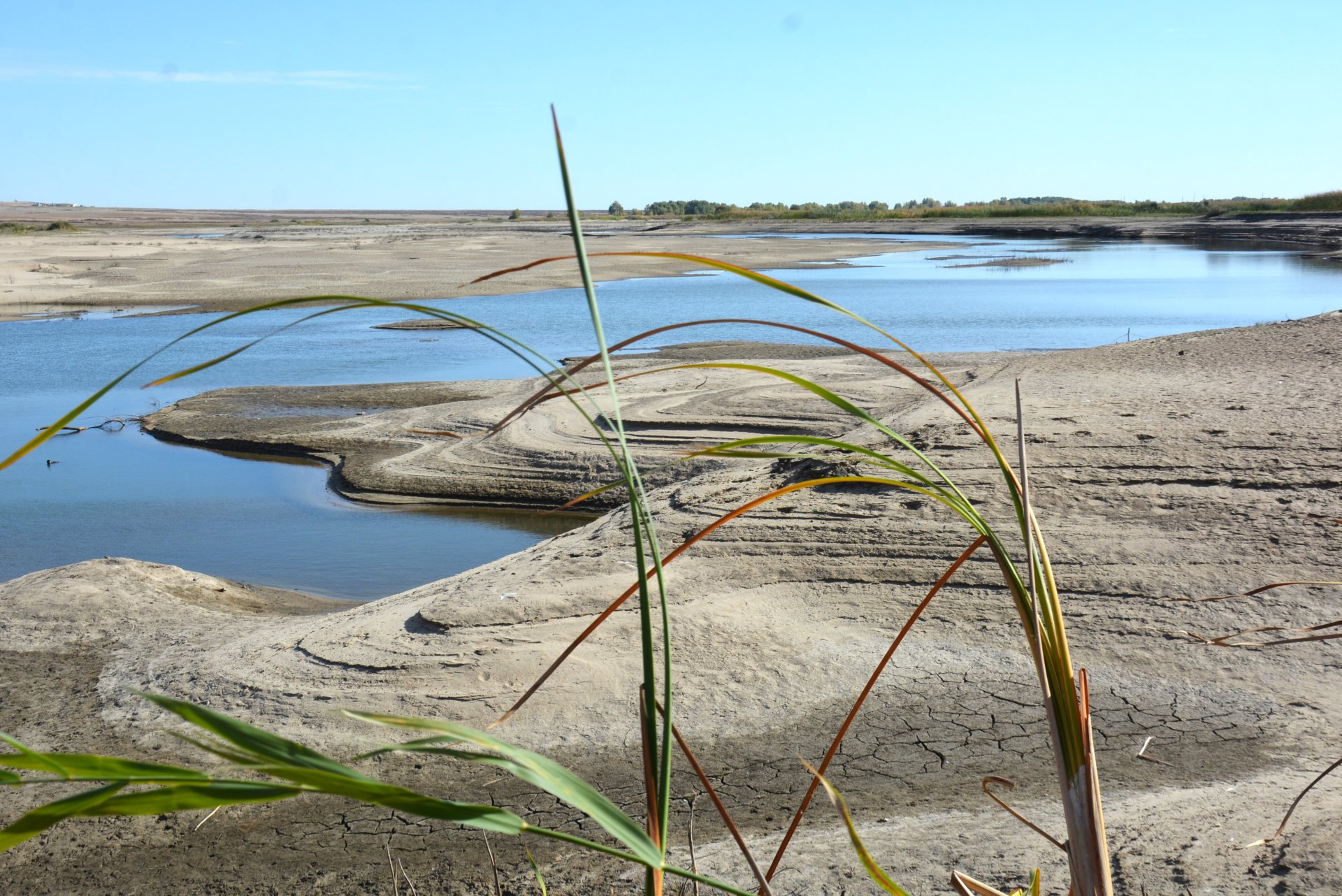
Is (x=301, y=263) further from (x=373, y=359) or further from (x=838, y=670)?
(x=838, y=670)

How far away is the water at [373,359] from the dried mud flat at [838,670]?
74.9 inches

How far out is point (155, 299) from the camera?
27.7m

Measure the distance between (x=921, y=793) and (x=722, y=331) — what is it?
16777 millimetres

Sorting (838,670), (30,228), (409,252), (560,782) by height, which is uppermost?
(30,228)

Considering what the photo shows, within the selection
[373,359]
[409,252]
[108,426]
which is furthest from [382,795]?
Result: [409,252]

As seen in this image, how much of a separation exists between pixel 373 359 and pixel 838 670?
1477 centimetres

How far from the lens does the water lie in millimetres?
8969

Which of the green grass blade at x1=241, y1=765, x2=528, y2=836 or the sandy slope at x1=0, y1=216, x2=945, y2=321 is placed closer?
the green grass blade at x1=241, y1=765, x2=528, y2=836

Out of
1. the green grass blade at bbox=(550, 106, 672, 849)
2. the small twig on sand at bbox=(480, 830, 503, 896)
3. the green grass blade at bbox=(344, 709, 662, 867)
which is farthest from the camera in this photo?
the small twig on sand at bbox=(480, 830, 503, 896)

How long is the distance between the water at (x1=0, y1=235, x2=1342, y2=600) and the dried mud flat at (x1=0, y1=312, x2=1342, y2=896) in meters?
1.90

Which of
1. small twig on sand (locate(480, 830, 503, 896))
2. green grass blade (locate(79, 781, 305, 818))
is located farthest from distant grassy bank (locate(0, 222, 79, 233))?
green grass blade (locate(79, 781, 305, 818))

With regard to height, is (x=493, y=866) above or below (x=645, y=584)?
below

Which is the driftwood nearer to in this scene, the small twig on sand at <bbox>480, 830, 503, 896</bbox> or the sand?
the sand

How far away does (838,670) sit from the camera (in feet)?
15.2
